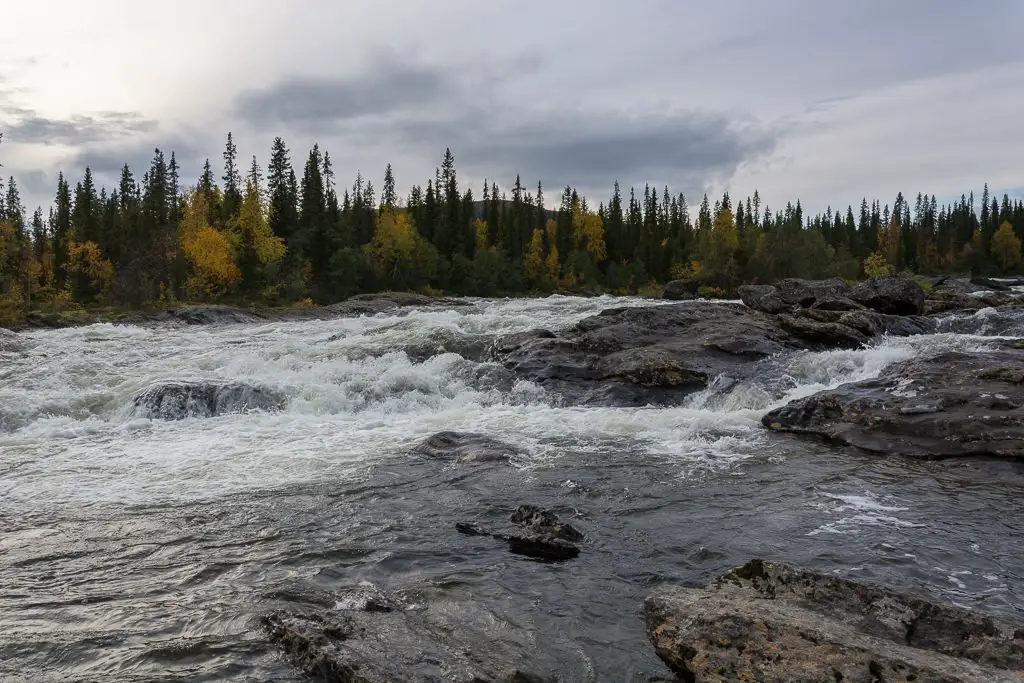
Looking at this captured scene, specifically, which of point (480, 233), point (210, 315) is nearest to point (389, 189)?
point (480, 233)

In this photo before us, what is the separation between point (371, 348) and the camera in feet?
71.2

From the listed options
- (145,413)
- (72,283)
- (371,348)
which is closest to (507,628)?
(145,413)

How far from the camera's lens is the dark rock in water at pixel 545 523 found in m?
7.44

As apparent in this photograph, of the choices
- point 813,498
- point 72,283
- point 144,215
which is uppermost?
point 144,215

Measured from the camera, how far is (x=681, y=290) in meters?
67.2

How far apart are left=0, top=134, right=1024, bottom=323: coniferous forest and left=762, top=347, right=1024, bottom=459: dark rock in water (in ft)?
140

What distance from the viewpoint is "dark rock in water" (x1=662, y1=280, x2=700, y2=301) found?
66.3 m

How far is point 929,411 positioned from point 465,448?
843cm

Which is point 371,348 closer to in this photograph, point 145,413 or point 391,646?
point 145,413

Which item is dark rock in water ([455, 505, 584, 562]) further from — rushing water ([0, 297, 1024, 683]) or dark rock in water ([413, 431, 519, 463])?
dark rock in water ([413, 431, 519, 463])

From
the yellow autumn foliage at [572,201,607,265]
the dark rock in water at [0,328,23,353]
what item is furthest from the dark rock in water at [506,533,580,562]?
the yellow autumn foliage at [572,201,607,265]

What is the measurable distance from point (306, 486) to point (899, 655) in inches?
302

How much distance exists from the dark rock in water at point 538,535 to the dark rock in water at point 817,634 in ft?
5.05

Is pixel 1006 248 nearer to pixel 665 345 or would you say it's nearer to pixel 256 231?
pixel 256 231
